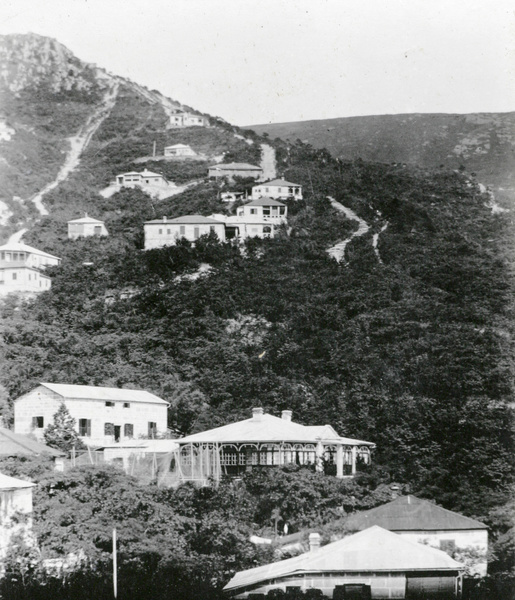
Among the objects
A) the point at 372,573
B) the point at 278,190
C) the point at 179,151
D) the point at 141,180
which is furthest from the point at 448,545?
the point at 179,151

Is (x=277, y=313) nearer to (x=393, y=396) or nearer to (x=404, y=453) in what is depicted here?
(x=393, y=396)

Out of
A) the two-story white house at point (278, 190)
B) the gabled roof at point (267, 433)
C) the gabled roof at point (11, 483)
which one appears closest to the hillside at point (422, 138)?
the two-story white house at point (278, 190)

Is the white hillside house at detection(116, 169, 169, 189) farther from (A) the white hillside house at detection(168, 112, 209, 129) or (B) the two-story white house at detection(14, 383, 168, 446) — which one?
(B) the two-story white house at detection(14, 383, 168, 446)

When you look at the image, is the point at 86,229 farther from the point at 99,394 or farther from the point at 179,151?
the point at 99,394

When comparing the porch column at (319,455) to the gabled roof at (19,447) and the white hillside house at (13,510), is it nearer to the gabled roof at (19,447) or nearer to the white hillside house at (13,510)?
the gabled roof at (19,447)

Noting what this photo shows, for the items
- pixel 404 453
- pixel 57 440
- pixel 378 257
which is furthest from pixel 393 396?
pixel 378 257

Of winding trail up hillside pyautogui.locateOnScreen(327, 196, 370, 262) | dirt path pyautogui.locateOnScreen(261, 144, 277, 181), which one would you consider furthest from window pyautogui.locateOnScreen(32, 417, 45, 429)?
dirt path pyautogui.locateOnScreen(261, 144, 277, 181)

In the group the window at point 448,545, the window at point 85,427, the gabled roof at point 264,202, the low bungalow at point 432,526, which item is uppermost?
the gabled roof at point 264,202
